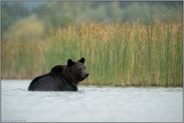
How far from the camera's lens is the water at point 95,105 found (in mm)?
11086

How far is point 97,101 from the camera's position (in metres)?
13.6

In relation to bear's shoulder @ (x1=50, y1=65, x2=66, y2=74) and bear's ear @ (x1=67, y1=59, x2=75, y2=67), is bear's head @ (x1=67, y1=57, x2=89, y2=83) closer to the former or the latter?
bear's ear @ (x1=67, y1=59, x2=75, y2=67)

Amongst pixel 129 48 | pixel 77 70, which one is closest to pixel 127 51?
pixel 129 48

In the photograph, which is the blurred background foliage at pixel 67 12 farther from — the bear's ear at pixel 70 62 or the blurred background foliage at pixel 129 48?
the bear's ear at pixel 70 62

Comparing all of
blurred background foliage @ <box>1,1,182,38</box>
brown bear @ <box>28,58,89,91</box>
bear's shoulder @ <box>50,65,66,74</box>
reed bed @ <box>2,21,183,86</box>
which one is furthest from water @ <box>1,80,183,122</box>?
blurred background foliage @ <box>1,1,182,38</box>

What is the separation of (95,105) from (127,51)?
5.65 meters

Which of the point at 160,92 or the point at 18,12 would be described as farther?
the point at 18,12

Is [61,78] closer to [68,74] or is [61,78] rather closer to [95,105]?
[68,74]

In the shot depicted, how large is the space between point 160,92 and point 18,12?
35.0 meters

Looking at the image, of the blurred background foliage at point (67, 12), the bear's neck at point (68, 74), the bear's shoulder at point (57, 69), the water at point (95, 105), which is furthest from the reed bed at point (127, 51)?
the blurred background foliage at point (67, 12)

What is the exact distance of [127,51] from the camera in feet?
60.1

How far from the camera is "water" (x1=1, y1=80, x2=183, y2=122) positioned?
11.1 metres

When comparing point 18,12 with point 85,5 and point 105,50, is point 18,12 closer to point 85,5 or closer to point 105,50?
point 85,5

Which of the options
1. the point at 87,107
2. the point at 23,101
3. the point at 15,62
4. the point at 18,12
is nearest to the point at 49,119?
the point at 87,107
